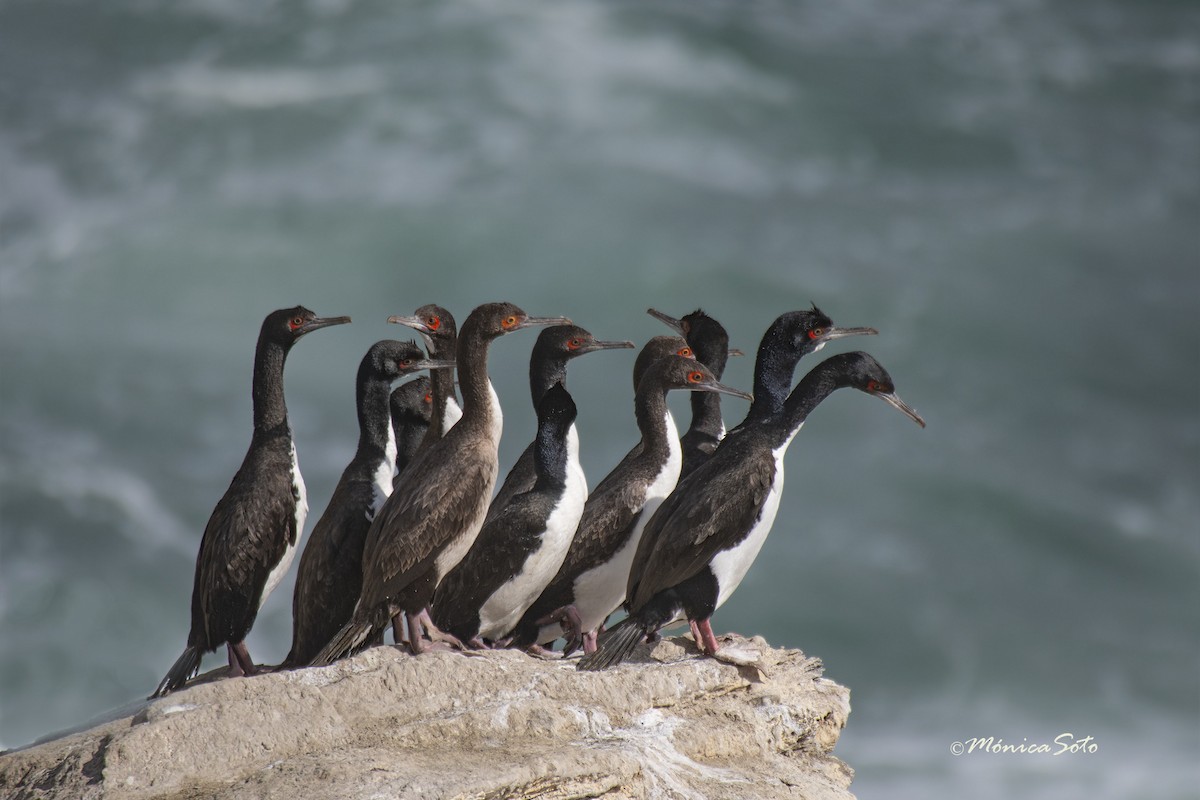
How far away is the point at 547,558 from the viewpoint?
11.4 meters

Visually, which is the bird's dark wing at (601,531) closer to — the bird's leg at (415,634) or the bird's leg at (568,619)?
the bird's leg at (568,619)

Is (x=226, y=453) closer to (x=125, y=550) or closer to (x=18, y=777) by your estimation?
(x=125, y=550)

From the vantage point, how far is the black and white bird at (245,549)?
37.7ft

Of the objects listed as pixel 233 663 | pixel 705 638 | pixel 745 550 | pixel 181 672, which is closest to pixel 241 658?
pixel 233 663

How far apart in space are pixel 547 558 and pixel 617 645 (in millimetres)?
890

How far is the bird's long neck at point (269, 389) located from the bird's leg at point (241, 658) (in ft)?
5.22

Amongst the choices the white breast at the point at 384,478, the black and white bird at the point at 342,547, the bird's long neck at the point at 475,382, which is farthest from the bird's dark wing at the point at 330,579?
the bird's long neck at the point at 475,382

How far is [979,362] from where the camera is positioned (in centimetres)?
3569

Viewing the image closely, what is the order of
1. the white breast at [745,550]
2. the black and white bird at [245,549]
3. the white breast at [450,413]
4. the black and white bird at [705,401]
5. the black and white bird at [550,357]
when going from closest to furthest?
the white breast at [745,550] < the black and white bird at [245,549] < the black and white bird at [550,357] < the white breast at [450,413] < the black and white bird at [705,401]

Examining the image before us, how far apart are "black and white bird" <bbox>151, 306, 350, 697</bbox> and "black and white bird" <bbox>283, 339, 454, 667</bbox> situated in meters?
0.23

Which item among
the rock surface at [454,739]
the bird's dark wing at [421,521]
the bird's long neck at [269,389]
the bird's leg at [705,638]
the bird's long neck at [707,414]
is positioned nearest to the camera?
the rock surface at [454,739]

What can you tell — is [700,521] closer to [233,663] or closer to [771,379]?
[771,379]

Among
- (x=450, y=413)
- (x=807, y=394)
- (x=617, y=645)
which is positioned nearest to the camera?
(x=617, y=645)

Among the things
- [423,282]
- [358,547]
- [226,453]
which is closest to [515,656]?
[358,547]
